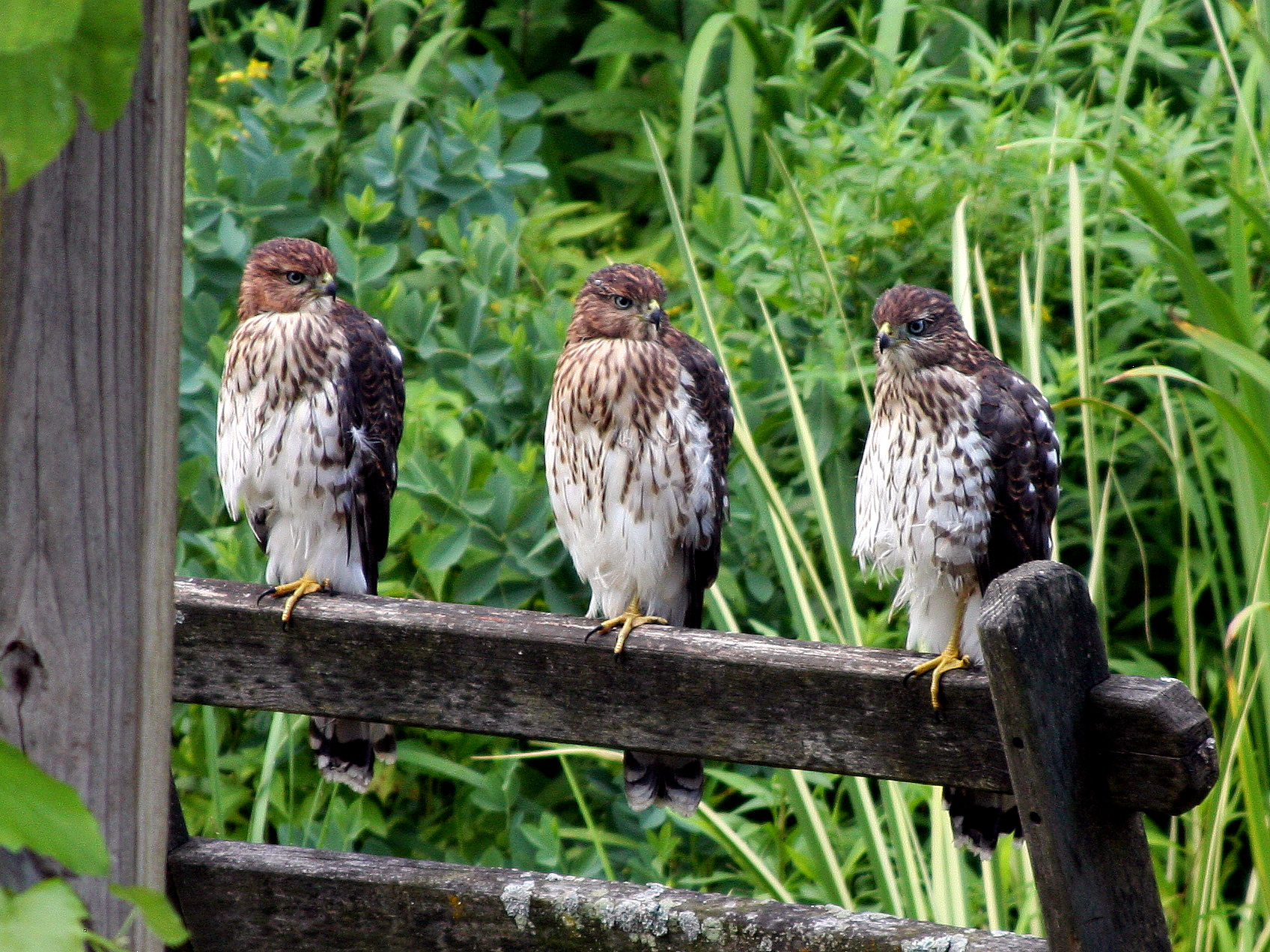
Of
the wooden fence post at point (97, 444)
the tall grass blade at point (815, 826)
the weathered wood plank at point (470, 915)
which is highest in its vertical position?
the wooden fence post at point (97, 444)

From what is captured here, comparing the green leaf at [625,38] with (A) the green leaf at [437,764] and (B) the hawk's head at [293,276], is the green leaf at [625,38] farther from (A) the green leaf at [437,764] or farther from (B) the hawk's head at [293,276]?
(A) the green leaf at [437,764]

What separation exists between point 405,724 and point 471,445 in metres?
1.66

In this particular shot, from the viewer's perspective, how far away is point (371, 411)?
10.3 feet

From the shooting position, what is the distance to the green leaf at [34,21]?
0.70 m

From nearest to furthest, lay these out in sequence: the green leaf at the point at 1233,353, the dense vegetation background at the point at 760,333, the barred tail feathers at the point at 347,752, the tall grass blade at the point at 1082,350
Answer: the green leaf at the point at 1233,353 → the tall grass blade at the point at 1082,350 → the barred tail feathers at the point at 347,752 → the dense vegetation background at the point at 760,333

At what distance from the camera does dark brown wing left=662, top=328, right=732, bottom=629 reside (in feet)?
10.0

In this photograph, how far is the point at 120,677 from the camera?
1023 mm

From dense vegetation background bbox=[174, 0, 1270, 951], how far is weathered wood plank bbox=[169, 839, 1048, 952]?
3.01 feet

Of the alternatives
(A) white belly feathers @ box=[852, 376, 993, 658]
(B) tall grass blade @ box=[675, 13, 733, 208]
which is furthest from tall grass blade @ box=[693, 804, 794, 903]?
(B) tall grass blade @ box=[675, 13, 733, 208]

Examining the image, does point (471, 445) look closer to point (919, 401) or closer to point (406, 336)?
point (406, 336)

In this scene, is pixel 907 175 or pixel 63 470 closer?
pixel 63 470

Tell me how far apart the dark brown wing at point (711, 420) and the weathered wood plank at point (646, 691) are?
1066 millimetres

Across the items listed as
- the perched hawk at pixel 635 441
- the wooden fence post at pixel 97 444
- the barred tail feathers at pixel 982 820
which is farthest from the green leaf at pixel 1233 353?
the wooden fence post at pixel 97 444

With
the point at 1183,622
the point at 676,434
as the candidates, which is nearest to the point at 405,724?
the point at 676,434
